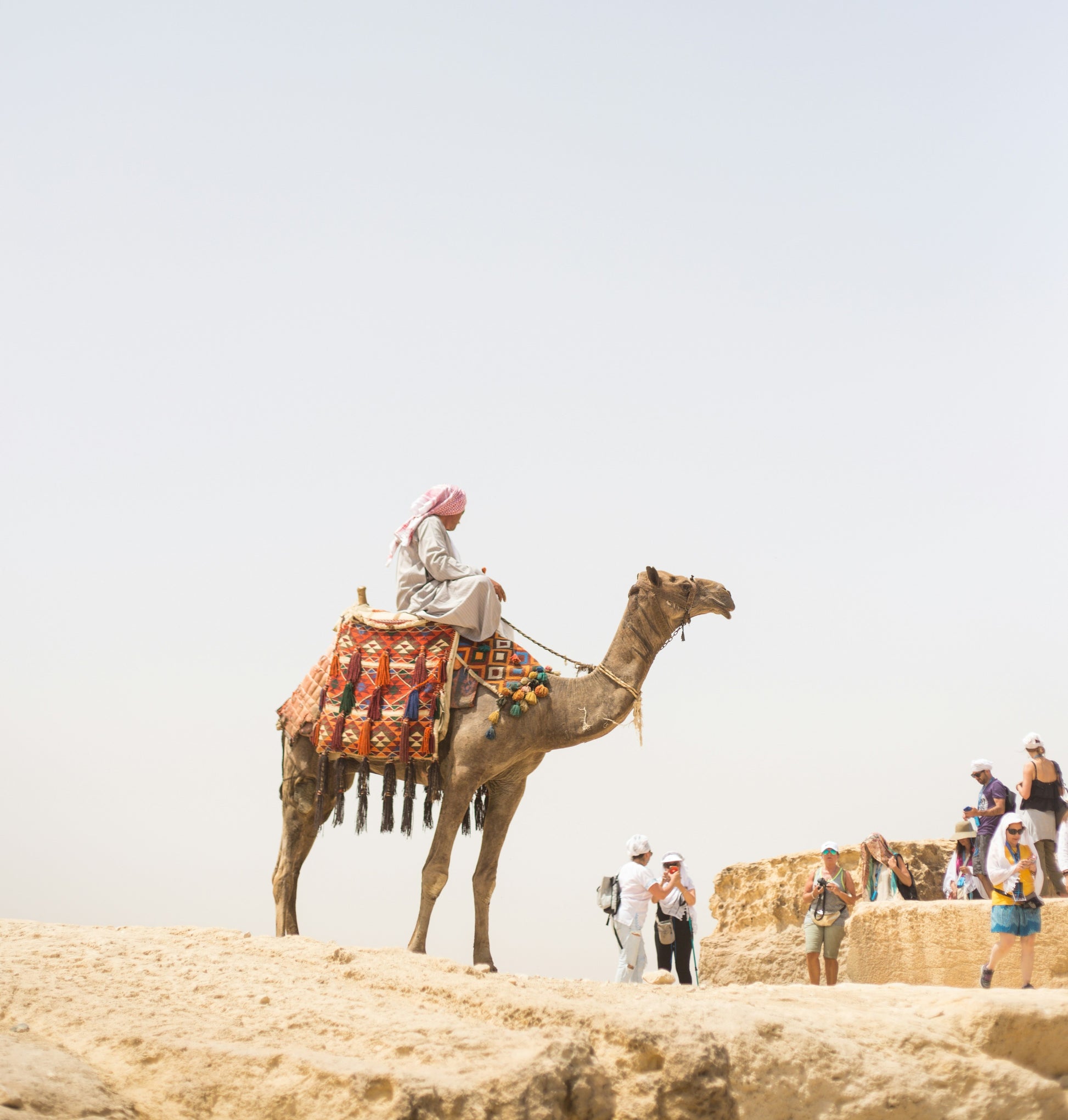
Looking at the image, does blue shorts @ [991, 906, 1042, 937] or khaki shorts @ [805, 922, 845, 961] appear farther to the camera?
khaki shorts @ [805, 922, 845, 961]

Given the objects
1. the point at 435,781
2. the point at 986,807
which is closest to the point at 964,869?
the point at 986,807

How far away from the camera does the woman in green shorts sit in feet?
32.7

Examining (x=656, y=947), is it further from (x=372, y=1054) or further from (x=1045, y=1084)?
(x=372, y=1054)

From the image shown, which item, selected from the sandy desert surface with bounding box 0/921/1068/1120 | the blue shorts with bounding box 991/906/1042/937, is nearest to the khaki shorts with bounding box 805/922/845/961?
the blue shorts with bounding box 991/906/1042/937

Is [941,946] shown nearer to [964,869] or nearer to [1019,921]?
[1019,921]

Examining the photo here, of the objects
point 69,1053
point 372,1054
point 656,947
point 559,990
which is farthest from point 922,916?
point 69,1053

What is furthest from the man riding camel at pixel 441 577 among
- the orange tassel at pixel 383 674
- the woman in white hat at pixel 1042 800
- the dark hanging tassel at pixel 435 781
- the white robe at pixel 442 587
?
the woman in white hat at pixel 1042 800

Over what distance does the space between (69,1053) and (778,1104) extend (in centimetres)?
288

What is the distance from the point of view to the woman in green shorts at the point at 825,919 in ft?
32.7

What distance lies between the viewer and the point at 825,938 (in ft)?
32.8

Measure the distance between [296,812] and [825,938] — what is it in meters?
4.65

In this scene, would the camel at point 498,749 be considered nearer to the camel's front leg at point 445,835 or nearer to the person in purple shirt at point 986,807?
the camel's front leg at point 445,835

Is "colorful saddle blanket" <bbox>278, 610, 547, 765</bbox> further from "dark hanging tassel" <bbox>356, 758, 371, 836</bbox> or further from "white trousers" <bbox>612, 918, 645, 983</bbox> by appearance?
"white trousers" <bbox>612, 918, 645, 983</bbox>

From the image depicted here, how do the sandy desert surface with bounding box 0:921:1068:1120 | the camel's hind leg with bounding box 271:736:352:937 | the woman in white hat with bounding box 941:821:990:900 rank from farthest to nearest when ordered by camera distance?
the woman in white hat with bounding box 941:821:990:900 < the camel's hind leg with bounding box 271:736:352:937 < the sandy desert surface with bounding box 0:921:1068:1120
